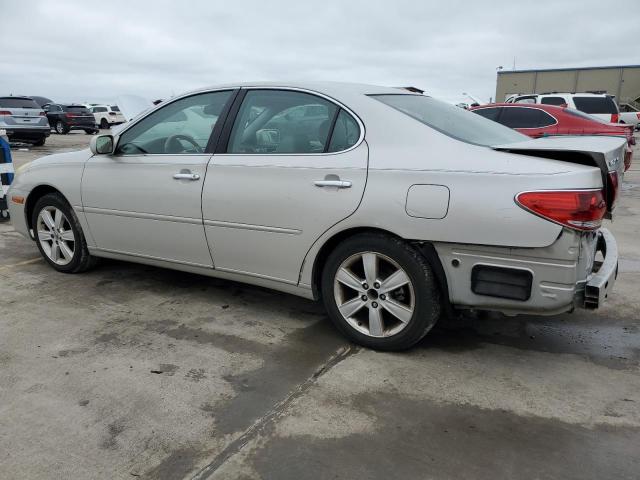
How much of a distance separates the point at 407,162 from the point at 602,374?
156 centimetres

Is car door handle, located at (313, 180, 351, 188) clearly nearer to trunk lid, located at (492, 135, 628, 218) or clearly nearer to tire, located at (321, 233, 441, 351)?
tire, located at (321, 233, 441, 351)

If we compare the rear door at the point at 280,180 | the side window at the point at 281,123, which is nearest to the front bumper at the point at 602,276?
the rear door at the point at 280,180

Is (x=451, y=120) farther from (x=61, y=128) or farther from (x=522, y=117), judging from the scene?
(x=61, y=128)

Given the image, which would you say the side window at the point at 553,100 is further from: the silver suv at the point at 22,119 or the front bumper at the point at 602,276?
the silver suv at the point at 22,119

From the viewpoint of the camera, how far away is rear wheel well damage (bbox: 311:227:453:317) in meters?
2.93

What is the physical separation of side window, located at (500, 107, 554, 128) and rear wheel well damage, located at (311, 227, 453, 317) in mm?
7829

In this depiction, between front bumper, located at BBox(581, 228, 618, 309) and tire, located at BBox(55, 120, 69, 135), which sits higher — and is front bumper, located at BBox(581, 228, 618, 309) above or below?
below

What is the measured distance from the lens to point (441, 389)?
2.81 meters

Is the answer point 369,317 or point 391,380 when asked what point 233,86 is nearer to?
point 369,317

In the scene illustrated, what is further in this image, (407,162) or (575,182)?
(407,162)

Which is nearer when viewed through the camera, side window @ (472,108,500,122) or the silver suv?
side window @ (472,108,500,122)

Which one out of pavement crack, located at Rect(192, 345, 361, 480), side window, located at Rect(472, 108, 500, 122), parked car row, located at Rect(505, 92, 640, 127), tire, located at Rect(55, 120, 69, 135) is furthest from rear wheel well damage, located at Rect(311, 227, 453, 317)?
tire, located at Rect(55, 120, 69, 135)

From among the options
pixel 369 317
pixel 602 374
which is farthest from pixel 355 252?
pixel 602 374

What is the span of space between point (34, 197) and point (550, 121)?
337 inches
